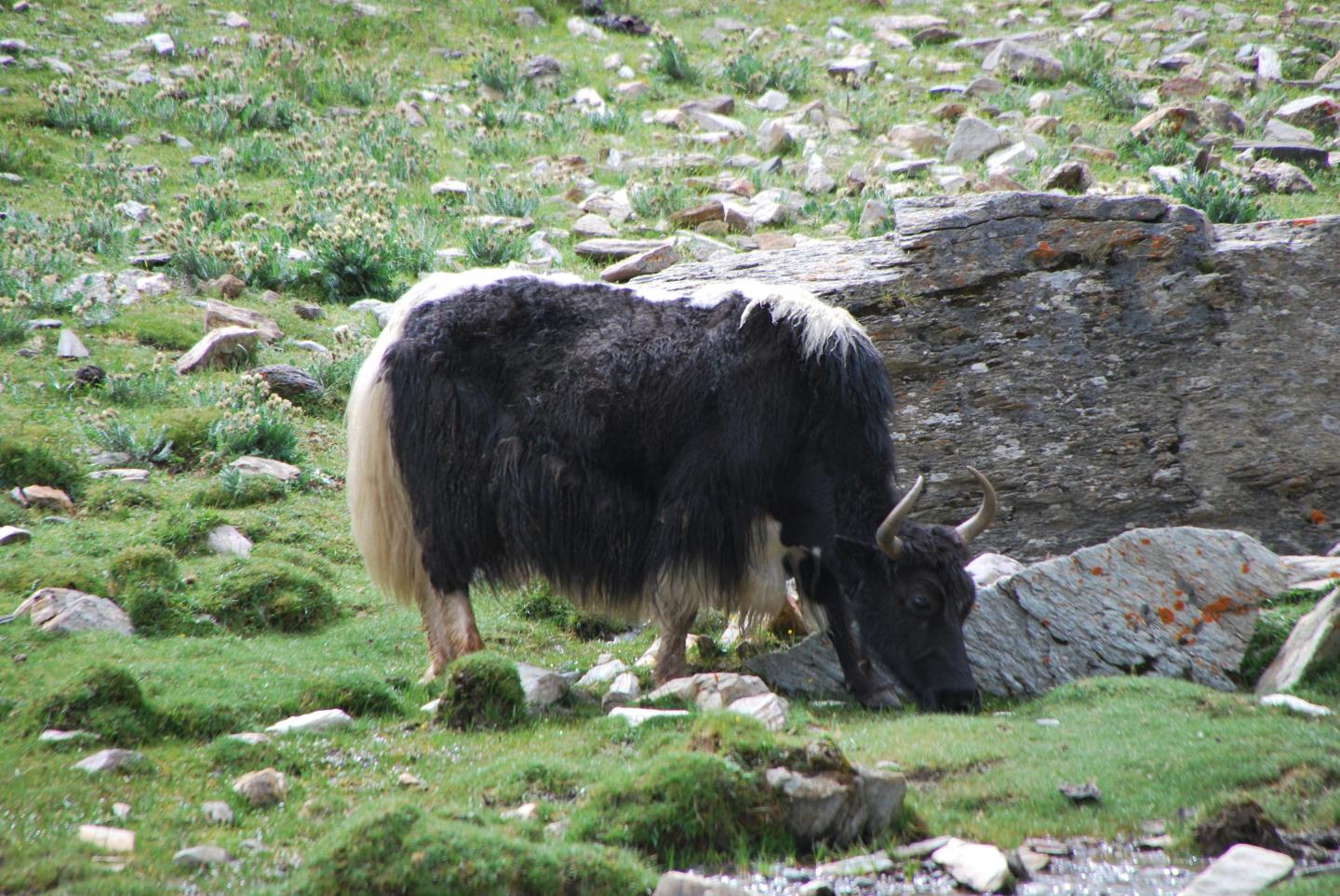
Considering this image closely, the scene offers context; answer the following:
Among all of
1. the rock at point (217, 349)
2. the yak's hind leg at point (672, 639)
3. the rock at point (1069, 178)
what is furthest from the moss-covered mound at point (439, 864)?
the rock at point (1069, 178)

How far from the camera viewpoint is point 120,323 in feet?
31.2

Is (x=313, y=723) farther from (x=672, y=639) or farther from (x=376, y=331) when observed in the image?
(x=376, y=331)

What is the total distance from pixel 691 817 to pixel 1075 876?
115 centimetres

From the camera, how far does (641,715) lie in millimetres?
5031

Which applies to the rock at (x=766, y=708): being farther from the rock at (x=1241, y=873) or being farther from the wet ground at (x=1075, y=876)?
the rock at (x=1241, y=873)

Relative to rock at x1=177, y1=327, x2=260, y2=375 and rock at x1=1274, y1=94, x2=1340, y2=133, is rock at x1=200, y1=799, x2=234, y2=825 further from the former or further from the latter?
rock at x1=1274, y1=94, x2=1340, y2=133

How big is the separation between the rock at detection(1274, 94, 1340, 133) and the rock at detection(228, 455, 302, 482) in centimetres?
1271

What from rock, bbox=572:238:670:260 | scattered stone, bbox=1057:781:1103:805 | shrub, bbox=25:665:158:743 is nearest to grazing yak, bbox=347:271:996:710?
shrub, bbox=25:665:158:743

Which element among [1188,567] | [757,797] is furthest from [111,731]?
[1188,567]

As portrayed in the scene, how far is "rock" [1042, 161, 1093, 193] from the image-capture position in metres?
12.0

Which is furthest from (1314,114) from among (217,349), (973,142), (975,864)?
(975,864)

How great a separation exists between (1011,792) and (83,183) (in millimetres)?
11386

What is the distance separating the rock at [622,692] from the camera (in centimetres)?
557

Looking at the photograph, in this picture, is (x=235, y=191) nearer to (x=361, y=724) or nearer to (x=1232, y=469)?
(x=361, y=724)
